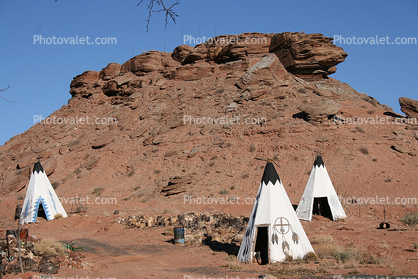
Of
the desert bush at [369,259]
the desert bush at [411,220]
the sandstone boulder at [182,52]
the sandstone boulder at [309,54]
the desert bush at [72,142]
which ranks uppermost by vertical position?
the sandstone boulder at [182,52]

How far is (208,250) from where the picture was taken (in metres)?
13.4

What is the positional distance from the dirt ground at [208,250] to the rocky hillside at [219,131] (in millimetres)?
4454

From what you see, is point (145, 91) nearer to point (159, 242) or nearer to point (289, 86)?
point (289, 86)

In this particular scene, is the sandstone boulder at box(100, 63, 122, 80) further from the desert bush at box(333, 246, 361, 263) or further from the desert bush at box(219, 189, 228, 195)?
the desert bush at box(333, 246, 361, 263)

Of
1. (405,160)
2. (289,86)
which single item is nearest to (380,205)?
(405,160)

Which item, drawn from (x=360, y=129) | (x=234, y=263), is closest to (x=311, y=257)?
(x=234, y=263)

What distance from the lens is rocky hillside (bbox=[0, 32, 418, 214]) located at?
24.5 metres

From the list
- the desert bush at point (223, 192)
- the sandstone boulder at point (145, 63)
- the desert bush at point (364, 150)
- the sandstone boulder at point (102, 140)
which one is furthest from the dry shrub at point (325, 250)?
the sandstone boulder at point (145, 63)

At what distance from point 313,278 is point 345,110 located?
75.7ft

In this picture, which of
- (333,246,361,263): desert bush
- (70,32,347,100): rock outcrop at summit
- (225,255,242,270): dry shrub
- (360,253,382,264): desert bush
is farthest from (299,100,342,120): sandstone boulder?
(225,255,242,270): dry shrub

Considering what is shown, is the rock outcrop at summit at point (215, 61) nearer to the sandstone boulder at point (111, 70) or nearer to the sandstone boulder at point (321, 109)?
the sandstone boulder at point (111, 70)

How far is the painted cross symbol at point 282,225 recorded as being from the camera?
34.8 ft

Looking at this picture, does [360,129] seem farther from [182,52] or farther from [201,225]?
[182,52]

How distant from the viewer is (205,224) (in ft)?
56.3
